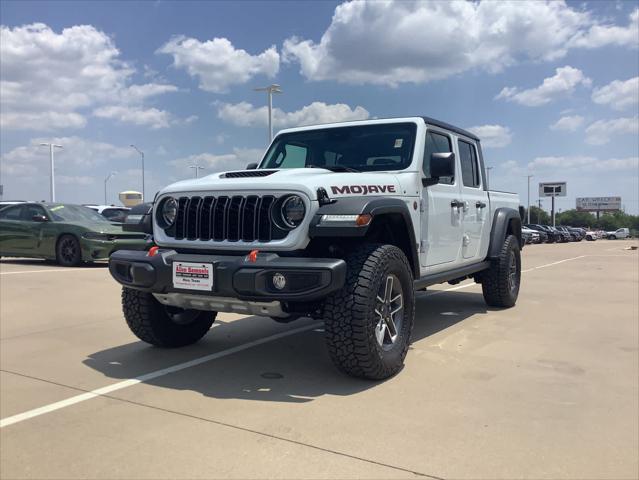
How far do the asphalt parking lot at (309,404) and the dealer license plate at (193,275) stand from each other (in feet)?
2.34

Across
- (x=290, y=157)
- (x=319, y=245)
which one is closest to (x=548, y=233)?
(x=290, y=157)

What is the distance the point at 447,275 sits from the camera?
5398mm

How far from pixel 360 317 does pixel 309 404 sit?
64 cm

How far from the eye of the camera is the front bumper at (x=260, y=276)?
11.4 ft

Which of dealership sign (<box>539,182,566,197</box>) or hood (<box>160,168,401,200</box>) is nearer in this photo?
hood (<box>160,168,401,200</box>)

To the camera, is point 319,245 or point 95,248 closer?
point 319,245

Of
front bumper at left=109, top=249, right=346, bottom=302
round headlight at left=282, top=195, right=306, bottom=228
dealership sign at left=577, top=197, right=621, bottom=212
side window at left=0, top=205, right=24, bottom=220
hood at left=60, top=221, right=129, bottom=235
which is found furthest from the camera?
dealership sign at left=577, top=197, right=621, bottom=212

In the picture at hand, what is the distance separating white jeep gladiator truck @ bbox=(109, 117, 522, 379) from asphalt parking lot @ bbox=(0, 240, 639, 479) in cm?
37

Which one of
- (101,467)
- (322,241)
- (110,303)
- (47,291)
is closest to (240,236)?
(322,241)

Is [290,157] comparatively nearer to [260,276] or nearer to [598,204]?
[260,276]

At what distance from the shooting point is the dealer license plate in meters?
3.75

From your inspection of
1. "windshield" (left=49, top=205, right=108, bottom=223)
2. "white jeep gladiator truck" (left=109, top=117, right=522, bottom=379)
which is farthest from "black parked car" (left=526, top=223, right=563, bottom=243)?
"white jeep gladiator truck" (left=109, top=117, right=522, bottom=379)

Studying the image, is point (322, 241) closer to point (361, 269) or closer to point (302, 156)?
point (361, 269)

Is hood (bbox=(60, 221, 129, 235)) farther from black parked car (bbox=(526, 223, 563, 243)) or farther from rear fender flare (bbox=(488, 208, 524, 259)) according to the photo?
black parked car (bbox=(526, 223, 563, 243))
